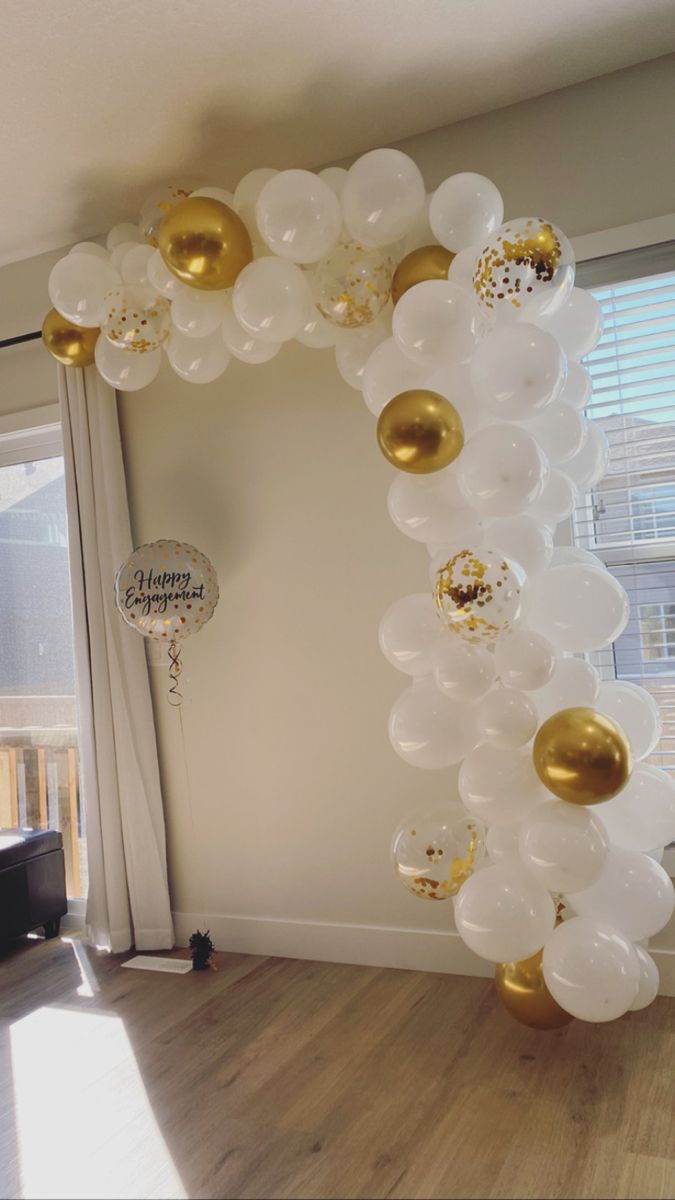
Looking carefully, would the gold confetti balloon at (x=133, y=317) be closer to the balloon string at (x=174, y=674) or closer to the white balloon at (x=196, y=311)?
the white balloon at (x=196, y=311)

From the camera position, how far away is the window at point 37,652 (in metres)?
3.75

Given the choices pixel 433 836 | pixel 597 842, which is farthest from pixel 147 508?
pixel 597 842

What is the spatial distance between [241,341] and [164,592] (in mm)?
811

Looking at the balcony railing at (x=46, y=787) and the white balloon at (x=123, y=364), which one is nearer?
the white balloon at (x=123, y=364)

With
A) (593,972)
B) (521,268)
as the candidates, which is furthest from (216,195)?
(593,972)

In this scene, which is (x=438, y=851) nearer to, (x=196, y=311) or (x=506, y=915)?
(x=506, y=915)

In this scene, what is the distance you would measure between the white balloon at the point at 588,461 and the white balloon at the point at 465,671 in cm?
54

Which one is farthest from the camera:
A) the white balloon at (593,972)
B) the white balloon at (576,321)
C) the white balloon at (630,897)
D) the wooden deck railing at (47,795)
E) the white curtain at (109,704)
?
the wooden deck railing at (47,795)

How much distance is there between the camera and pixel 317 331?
2627 mm

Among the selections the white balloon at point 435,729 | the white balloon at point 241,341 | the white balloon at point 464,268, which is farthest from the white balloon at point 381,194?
the white balloon at point 435,729

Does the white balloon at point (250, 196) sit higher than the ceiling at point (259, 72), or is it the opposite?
the ceiling at point (259, 72)

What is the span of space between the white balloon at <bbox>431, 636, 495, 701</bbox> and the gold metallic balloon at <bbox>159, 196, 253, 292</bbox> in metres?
1.17

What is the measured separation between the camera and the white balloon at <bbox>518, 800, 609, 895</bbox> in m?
2.00

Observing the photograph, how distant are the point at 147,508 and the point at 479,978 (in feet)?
6.43
